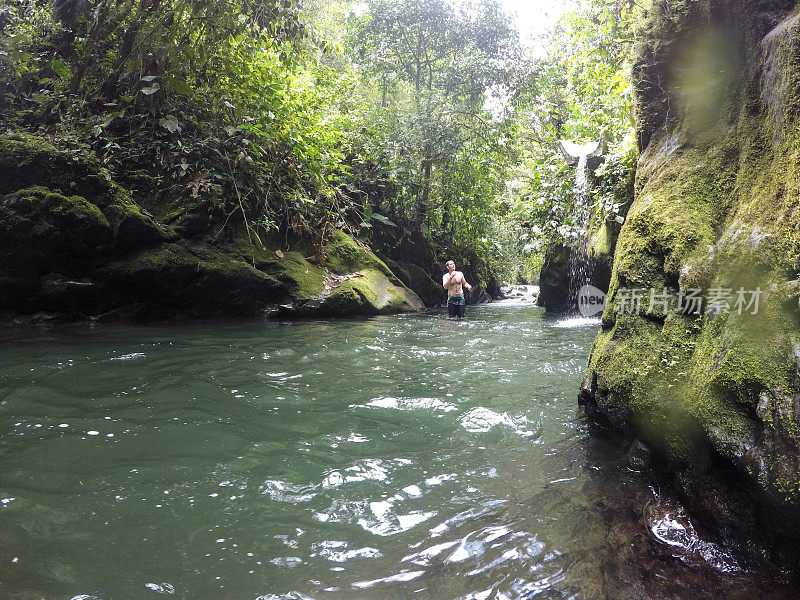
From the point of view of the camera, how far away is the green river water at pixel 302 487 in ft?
6.06

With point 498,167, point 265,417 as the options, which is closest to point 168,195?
point 265,417

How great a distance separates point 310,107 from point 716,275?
1088 cm

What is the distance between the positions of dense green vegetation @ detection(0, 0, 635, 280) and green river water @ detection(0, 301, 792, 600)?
417 cm

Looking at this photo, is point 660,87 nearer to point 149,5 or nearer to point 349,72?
point 149,5

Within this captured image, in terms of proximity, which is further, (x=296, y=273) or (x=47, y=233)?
(x=296, y=273)

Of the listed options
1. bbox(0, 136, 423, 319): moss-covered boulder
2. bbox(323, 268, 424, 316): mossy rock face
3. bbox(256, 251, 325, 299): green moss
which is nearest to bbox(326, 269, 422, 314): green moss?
bbox(323, 268, 424, 316): mossy rock face

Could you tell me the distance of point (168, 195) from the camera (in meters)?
8.86

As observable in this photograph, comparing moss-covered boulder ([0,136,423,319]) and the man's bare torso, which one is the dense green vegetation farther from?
the man's bare torso

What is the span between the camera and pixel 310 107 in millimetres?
11477

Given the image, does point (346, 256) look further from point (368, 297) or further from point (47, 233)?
point (47, 233)

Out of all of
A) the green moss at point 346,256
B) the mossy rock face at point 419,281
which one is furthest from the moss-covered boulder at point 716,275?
the mossy rock face at point 419,281

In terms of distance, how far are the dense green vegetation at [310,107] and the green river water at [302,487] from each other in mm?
4167

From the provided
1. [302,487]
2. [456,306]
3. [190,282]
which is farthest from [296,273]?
[302,487]

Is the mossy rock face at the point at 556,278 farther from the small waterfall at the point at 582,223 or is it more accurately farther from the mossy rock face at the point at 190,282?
the mossy rock face at the point at 190,282
